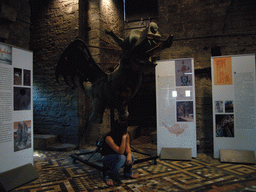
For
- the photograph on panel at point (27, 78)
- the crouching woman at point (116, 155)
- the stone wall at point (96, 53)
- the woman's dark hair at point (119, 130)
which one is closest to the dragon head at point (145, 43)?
the woman's dark hair at point (119, 130)

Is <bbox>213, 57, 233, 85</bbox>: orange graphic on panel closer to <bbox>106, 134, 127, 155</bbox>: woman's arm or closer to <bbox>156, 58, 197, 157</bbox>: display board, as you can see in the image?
<bbox>156, 58, 197, 157</bbox>: display board

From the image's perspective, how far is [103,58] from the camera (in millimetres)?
5605

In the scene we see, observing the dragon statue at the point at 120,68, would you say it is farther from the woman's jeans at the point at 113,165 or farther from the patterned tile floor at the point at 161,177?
the patterned tile floor at the point at 161,177

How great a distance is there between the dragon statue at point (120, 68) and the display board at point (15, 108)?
2.68 ft

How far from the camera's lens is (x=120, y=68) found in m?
2.92

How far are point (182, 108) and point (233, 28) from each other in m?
2.33

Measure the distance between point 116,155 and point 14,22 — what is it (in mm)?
3160

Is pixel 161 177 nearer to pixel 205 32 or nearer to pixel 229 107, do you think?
pixel 229 107

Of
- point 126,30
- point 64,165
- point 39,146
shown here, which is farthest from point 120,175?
point 126,30

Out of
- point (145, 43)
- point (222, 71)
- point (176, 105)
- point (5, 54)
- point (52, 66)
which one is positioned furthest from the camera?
point (52, 66)

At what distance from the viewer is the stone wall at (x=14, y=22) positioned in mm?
3167

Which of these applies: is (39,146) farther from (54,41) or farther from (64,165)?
(54,41)

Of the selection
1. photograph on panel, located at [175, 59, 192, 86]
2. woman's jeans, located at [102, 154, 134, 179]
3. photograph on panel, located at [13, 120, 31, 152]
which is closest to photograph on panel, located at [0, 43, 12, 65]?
photograph on panel, located at [13, 120, 31, 152]

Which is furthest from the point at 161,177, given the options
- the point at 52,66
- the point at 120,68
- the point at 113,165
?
the point at 52,66
